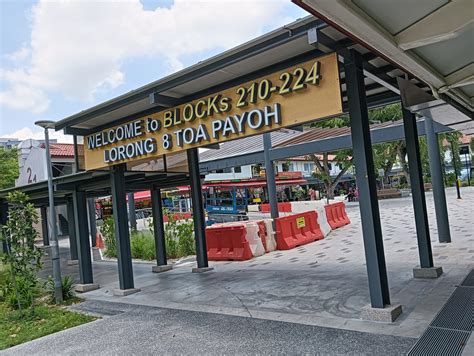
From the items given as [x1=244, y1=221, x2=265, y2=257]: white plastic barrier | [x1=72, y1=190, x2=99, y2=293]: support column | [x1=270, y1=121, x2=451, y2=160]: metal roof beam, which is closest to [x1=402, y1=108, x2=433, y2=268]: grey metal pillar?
[x1=270, y1=121, x2=451, y2=160]: metal roof beam

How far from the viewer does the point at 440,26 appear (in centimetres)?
328

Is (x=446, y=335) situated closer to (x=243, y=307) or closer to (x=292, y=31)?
(x=243, y=307)

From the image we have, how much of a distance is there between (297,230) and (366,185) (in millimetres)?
8681

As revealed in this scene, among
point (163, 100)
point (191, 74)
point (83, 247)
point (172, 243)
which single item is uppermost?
point (191, 74)

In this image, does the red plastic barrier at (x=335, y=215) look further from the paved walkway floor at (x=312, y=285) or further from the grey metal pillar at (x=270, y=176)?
the paved walkway floor at (x=312, y=285)

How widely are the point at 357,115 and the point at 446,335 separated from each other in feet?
9.17

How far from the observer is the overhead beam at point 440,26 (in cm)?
310

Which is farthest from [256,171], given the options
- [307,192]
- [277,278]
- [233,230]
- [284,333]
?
[284,333]

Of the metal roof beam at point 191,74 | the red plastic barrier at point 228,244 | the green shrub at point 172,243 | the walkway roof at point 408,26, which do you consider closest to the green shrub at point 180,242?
the green shrub at point 172,243

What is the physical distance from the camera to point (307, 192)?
54031 mm

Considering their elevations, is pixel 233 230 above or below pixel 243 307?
above

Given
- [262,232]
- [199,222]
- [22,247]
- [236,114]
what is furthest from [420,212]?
[22,247]

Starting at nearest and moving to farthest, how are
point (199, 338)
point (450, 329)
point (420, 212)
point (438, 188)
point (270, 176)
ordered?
1. point (450, 329)
2. point (199, 338)
3. point (420, 212)
4. point (438, 188)
5. point (270, 176)

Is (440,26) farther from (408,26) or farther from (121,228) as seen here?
(121,228)
